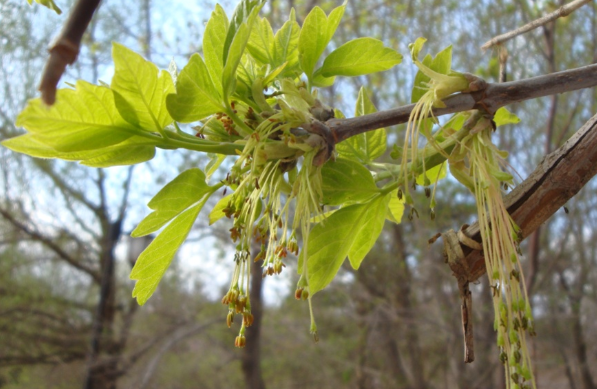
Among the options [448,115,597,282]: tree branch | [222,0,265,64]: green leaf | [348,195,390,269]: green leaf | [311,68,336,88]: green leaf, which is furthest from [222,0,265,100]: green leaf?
[448,115,597,282]: tree branch

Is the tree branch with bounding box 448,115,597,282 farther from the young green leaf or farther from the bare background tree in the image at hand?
the bare background tree

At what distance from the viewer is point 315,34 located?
2.79 feet

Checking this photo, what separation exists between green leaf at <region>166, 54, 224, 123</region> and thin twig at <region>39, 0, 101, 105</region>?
331 millimetres

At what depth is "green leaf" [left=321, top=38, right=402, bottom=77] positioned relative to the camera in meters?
0.88

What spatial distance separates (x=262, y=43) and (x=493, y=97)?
406 millimetres

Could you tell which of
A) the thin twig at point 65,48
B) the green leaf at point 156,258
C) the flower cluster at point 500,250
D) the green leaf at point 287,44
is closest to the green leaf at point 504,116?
the flower cluster at point 500,250

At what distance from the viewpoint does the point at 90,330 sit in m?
5.54

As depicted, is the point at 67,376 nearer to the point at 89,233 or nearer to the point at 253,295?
the point at 89,233

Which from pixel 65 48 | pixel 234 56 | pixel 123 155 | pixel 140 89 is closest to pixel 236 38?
pixel 234 56

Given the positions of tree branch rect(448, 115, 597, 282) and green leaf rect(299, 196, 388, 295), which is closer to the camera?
tree branch rect(448, 115, 597, 282)

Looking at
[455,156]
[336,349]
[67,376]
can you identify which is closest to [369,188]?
[455,156]

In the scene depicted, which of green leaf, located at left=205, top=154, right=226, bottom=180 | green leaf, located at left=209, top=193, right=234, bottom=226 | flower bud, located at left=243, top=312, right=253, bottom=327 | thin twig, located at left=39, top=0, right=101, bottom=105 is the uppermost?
green leaf, located at left=205, top=154, right=226, bottom=180

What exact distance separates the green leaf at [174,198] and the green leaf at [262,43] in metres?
0.24

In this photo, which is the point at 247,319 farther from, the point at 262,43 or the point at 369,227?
the point at 262,43
